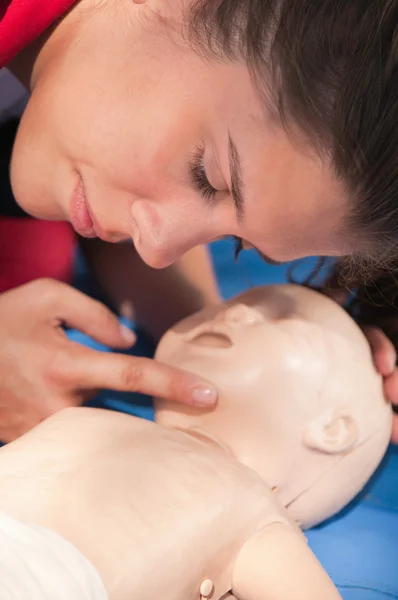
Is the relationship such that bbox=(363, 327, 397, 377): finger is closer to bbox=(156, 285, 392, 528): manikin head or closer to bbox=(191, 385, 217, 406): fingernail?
bbox=(156, 285, 392, 528): manikin head

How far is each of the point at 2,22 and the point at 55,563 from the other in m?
0.51

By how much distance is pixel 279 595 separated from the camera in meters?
0.48

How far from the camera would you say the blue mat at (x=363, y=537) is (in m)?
0.67

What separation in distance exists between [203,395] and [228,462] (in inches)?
2.6

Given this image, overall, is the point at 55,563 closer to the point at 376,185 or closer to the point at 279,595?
the point at 279,595

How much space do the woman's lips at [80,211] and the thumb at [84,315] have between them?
0.08 meters

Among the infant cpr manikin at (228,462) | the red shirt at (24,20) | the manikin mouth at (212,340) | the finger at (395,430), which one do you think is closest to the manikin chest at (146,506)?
the infant cpr manikin at (228,462)

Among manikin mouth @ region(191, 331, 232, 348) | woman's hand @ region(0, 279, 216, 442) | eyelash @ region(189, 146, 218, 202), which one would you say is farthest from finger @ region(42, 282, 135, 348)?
eyelash @ region(189, 146, 218, 202)

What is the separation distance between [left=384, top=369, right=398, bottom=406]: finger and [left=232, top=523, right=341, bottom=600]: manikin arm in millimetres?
198

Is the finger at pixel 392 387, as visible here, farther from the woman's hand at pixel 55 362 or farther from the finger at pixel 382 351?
the woman's hand at pixel 55 362

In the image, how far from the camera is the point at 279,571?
19.4 inches

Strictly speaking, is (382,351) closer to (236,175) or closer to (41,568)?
(236,175)

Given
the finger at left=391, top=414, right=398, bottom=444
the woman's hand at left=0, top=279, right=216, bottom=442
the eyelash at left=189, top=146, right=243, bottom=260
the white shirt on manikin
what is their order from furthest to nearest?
the finger at left=391, top=414, right=398, bottom=444
the woman's hand at left=0, top=279, right=216, bottom=442
the eyelash at left=189, top=146, right=243, bottom=260
the white shirt on manikin

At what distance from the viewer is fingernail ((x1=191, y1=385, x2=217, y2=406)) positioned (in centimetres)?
60
